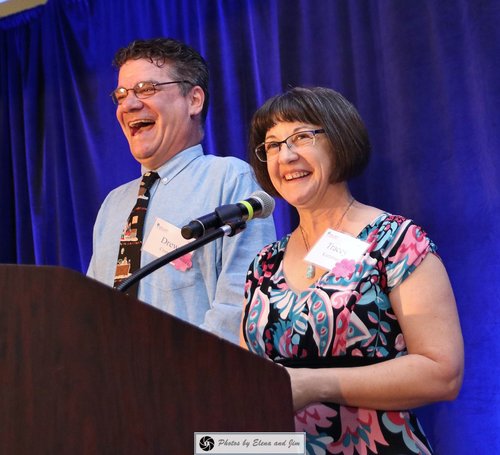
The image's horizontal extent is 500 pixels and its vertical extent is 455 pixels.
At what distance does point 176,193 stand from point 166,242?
0.74ft

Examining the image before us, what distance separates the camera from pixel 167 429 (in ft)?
3.17

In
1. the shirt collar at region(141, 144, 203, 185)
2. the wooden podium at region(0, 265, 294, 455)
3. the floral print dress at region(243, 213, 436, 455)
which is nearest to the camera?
the wooden podium at region(0, 265, 294, 455)

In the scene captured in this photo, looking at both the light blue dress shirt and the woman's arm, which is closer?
the woman's arm

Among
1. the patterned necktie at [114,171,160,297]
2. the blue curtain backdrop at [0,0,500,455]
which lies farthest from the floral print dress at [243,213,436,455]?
the patterned necktie at [114,171,160,297]

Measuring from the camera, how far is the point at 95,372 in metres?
0.92

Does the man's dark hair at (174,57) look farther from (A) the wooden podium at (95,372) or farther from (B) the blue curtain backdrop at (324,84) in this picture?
(A) the wooden podium at (95,372)

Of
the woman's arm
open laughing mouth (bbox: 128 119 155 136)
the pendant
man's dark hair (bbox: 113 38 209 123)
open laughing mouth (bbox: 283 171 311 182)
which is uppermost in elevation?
man's dark hair (bbox: 113 38 209 123)

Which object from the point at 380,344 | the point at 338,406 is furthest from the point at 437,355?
the point at 338,406

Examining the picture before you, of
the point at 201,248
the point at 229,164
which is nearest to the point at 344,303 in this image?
the point at 201,248

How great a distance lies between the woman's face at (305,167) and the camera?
183cm

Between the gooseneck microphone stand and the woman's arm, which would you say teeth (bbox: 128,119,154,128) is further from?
the woman's arm

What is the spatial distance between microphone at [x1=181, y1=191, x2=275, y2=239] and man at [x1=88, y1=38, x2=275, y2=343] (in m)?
0.62

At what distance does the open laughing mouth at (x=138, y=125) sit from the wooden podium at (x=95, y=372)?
1.63m

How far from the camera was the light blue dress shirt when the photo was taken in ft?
7.11
